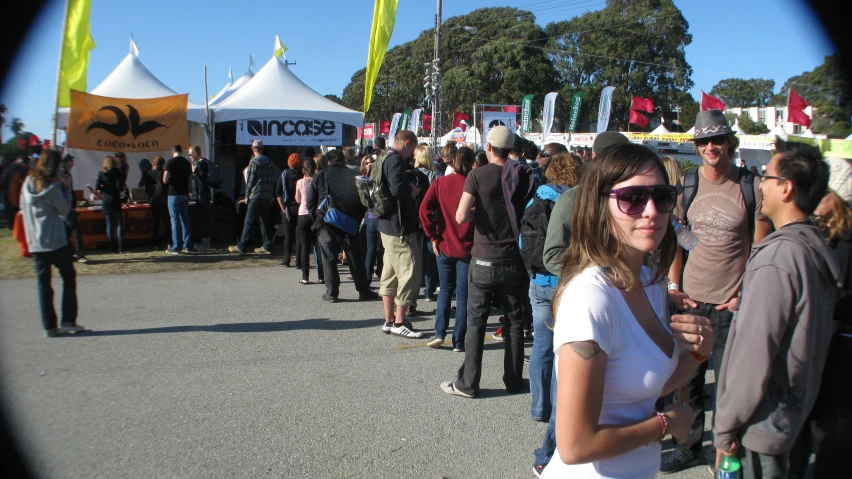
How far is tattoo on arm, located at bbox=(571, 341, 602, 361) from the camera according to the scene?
1.40 meters

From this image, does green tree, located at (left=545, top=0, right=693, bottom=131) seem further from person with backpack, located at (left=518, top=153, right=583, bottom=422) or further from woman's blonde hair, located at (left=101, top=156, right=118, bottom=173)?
person with backpack, located at (left=518, top=153, right=583, bottom=422)

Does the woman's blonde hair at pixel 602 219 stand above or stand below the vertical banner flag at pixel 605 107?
below

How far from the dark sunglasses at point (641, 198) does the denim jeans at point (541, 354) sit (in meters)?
2.24

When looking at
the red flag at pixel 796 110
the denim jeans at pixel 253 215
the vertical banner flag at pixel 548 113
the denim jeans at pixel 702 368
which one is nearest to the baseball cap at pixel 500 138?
the denim jeans at pixel 702 368

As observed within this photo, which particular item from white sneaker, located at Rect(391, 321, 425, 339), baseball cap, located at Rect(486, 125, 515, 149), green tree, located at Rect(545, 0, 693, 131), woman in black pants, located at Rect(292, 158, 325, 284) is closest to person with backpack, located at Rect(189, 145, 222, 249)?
woman in black pants, located at Rect(292, 158, 325, 284)

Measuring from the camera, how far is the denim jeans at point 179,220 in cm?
1020

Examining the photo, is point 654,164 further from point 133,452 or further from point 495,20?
point 495,20

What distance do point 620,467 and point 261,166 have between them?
928 cm

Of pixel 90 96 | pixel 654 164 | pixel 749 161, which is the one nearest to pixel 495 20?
pixel 749 161

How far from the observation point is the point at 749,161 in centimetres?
2383

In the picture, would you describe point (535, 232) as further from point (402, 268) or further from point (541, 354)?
point (402, 268)

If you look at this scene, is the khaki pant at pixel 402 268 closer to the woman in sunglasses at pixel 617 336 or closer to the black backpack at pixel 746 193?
the black backpack at pixel 746 193

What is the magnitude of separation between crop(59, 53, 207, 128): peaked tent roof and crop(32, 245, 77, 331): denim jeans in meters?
7.93

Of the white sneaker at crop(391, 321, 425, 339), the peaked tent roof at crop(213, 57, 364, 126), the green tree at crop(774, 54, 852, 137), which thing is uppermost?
the peaked tent roof at crop(213, 57, 364, 126)
